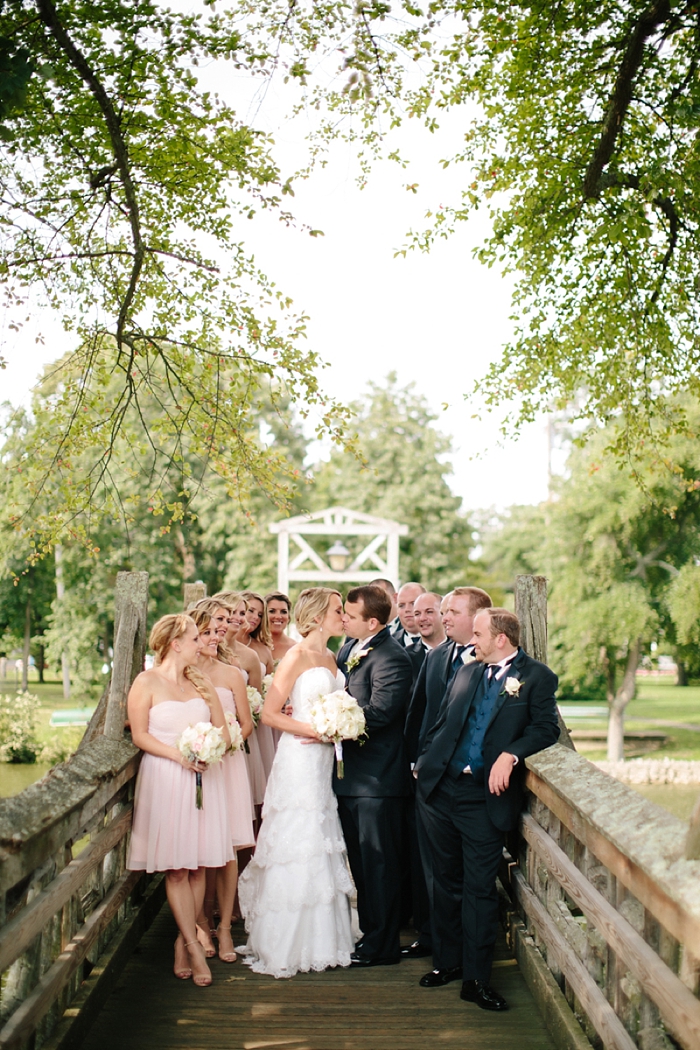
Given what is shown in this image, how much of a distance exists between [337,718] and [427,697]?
0.63 metres

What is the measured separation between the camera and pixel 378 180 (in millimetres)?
10352

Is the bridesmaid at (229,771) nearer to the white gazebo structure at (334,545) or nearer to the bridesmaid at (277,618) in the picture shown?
the bridesmaid at (277,618)

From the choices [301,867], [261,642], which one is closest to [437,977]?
[301,867]

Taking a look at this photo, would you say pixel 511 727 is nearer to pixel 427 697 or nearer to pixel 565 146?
pixel 427 697

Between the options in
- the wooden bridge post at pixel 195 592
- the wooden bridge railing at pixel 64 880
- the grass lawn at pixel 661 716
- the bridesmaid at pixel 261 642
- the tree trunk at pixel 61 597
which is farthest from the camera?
the grass lawn at pixel 661 716

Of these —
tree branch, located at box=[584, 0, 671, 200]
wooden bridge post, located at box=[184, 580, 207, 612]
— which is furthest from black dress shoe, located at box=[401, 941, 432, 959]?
tree branch, located at box=[584, 0, 671, 200]

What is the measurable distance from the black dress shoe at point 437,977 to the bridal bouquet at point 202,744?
4.97 feet

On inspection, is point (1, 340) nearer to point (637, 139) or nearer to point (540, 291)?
point (540, 291)

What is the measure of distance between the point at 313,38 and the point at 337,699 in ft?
21.0

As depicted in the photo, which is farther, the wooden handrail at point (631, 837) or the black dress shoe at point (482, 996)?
the black dress shoe at point (482, 996)

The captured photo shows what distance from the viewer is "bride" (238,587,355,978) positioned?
528 cm

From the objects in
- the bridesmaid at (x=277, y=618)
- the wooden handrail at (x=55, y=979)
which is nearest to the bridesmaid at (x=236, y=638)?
the bridesmaid at (x=277, y=618)

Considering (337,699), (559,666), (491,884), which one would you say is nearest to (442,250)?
(337,699)

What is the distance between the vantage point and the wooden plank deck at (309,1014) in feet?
14.2
